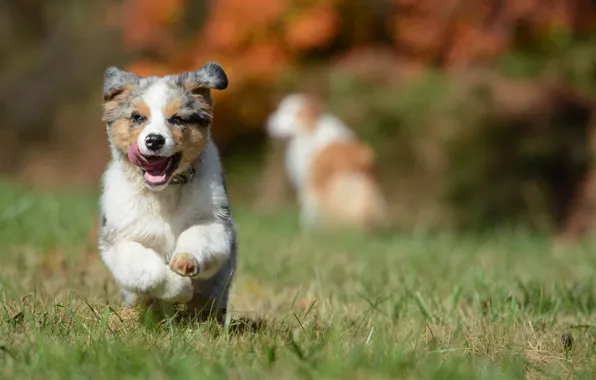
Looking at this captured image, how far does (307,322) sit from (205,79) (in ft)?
3.82

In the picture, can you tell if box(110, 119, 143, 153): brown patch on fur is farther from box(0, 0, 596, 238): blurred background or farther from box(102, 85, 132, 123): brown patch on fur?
box(0, 0, 596, 238): blurred background

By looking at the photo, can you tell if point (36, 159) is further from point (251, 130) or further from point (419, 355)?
point (419, 355)

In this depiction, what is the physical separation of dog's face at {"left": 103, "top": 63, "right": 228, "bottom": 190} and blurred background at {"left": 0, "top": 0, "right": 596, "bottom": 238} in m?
8.84

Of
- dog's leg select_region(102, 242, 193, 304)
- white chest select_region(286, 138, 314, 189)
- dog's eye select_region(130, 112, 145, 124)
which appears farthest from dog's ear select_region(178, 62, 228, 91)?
white chest select_region(286, 138, 314, 189)

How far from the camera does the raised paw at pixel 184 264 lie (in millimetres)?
3064

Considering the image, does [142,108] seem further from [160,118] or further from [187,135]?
[187,135]

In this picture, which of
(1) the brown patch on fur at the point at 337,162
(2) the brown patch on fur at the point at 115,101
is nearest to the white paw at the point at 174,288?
(2) the brown patch on fur at the point at 115,101

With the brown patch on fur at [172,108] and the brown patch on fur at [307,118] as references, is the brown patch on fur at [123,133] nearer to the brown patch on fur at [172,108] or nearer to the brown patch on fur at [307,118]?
the brown patch on fur at [172,108]

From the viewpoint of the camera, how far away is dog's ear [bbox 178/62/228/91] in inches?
134

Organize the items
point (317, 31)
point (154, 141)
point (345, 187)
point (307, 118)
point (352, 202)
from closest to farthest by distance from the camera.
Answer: point (154, 141)
point (352, 202)
point (345, 187)
point (307, 118)
point (317, 31)

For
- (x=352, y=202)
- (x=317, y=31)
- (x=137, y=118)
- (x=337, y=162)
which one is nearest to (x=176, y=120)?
(x=137, y=118)

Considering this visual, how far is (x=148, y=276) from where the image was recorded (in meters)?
Answer: 3.09

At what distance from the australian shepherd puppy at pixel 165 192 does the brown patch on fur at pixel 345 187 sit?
6281 millimetres

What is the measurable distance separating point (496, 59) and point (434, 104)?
164cm
